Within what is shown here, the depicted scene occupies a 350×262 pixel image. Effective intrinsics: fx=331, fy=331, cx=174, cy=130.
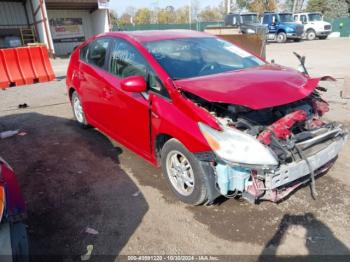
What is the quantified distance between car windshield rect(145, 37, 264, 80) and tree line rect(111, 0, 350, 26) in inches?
1237

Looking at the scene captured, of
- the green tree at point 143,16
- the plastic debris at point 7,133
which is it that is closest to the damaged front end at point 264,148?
the plastic debris at point 7,133

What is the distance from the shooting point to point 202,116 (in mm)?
3070

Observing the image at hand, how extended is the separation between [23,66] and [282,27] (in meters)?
22.0

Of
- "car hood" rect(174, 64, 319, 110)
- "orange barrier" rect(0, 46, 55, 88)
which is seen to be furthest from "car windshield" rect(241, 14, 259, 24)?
"car hood" rect(174, 64, 319, 110)

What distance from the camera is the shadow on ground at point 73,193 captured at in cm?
303

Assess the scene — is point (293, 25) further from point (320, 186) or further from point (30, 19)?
point (320, 186)

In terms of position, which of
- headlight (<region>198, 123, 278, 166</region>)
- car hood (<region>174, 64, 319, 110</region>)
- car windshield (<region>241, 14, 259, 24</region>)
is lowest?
car windshield (<region>241, 14, 259, 24</region>)

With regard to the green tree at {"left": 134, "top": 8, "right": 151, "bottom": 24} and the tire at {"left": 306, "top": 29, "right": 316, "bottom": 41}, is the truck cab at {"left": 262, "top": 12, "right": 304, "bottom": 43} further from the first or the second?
the green tree at {"left": 134, "top": 8, "right": 151, "bottom": 24}

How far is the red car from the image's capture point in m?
2.95

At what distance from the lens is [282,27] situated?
88.1ft

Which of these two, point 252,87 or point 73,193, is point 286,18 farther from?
point 73,193

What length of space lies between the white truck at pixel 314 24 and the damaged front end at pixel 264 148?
2829 centimetres

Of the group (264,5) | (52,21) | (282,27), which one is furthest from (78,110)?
(264,5)

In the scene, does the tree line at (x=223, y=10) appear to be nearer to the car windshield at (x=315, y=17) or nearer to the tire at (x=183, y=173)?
the car windshield at (x=315, y=17)
